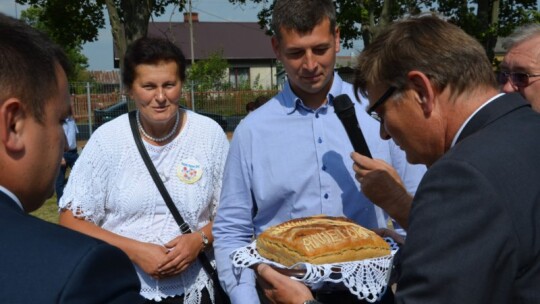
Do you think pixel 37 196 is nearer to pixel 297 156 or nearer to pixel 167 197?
pixel 297 156

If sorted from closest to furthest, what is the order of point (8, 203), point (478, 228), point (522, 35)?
1. point (8, 203)
2. point (478, 228)
3. point (522, 35)

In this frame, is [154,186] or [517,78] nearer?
[154,186]

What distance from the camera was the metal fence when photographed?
1909cm

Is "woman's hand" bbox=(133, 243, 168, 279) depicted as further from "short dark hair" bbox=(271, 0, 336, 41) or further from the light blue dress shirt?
"short dark hair" bbox=(271, 0, 336, 41)

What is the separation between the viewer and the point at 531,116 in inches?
72.3

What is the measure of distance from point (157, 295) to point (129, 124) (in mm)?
1018

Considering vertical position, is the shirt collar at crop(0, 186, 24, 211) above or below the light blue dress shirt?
above

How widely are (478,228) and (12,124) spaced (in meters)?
1.16

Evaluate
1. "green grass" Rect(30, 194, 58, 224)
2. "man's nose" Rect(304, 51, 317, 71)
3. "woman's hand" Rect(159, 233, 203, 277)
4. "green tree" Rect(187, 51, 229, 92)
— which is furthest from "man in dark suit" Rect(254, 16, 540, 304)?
"green tree" Rect(187, 51, 229, 92)

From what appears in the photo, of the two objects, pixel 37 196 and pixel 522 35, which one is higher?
pixel 522 35

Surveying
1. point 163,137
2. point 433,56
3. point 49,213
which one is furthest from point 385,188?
point 49,213

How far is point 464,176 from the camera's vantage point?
161cm

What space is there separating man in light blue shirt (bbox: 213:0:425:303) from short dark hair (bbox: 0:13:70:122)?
1.47 metres

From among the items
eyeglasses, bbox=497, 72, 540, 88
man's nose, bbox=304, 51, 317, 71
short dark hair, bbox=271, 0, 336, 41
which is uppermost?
short dark hair, bbox=271, 0, 336, 41
